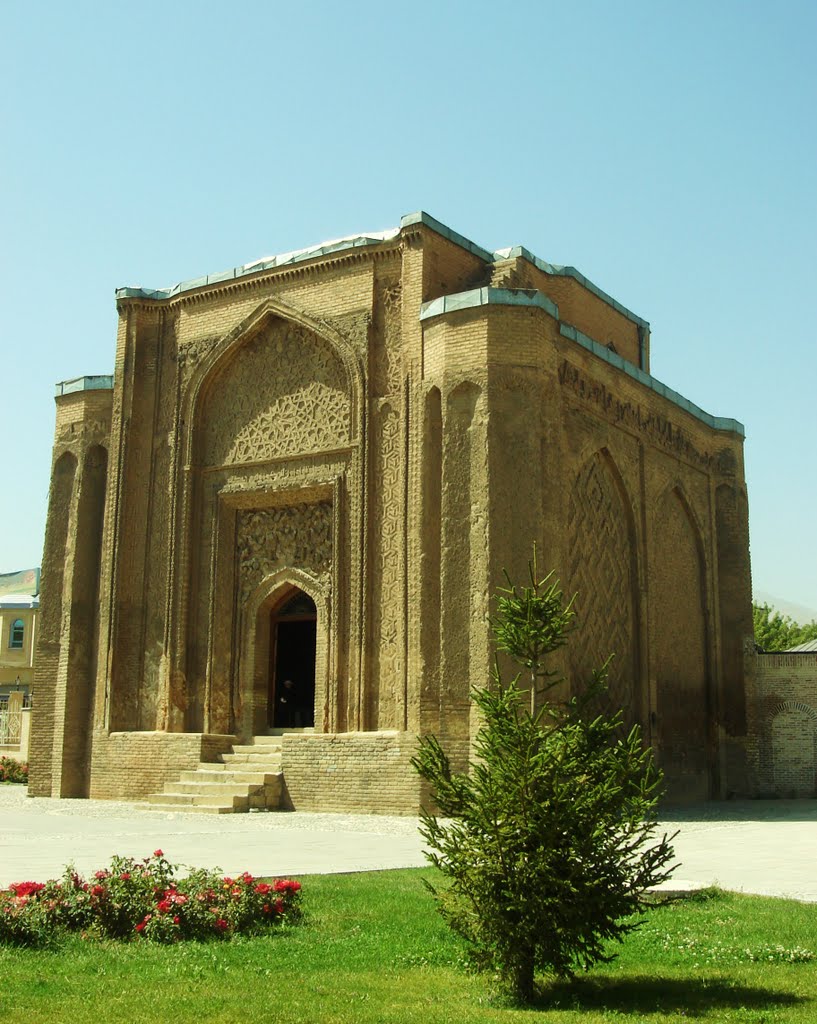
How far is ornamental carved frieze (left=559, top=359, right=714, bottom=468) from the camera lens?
15.8 meters

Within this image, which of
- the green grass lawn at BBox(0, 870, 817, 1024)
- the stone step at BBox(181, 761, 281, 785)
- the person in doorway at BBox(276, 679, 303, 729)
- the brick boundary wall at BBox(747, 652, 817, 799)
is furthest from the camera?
the brick boundary wall at BBox(747, 652, 817, 799)

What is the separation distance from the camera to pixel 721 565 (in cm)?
2055

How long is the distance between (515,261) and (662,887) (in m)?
10.8

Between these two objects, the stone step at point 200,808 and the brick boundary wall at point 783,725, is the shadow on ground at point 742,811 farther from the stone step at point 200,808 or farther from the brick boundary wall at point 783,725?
the stone step at point 200,808

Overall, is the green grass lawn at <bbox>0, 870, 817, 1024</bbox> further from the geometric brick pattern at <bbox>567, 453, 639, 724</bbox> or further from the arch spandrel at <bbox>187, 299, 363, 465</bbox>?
the arch spandrel at <bbox>187, 299, 363, 465</bbox>

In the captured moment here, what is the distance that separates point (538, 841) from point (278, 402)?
1304 centimetres

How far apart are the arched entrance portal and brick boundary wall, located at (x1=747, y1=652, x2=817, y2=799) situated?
7444 mm

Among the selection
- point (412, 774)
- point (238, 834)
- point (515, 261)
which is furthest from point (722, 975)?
point (515, 261)

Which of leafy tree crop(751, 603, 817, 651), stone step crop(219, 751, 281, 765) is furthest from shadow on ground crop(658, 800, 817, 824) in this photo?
leafy tree crop(751, 603, 817, 651)

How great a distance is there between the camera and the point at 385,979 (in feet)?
16.1

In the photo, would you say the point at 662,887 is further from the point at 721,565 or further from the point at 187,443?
the point at 721,565

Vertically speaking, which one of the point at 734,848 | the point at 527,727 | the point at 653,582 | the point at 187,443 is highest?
the point at 187,443

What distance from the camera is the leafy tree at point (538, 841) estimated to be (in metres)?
4.50

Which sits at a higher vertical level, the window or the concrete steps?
the window
